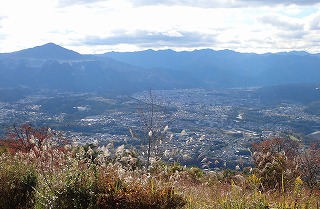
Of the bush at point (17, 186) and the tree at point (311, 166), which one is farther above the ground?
the bush at point (17, 186)

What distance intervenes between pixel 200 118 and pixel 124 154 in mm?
89730

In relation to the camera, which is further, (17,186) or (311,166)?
(311,166)

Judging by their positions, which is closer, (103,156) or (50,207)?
(50,207)

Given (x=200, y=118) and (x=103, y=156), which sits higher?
(x=103, y=156)

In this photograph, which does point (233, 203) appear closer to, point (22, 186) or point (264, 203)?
point (264, 203)

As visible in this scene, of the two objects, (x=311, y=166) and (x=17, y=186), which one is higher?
(x=17, y=186)

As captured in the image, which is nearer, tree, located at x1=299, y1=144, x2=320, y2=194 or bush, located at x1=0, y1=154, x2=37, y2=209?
bush, located at x1=0, y1=154, x2=37, y2=209

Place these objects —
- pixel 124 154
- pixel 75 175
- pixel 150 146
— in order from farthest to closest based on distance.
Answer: pixel 124 154, pixel 150 146, pixel 75 175

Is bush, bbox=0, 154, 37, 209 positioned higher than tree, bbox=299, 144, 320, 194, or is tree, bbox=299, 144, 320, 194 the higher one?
bush, bbox=0, 154, 37, 209

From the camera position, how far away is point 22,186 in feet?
19.8

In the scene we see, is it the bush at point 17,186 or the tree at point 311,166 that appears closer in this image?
the bush at point 17,186

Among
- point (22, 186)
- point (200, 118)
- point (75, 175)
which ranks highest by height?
point (75, 175)

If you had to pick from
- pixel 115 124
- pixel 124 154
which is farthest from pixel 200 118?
pixel 124 154

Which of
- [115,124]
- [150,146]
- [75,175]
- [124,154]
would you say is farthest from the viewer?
[115,124]
